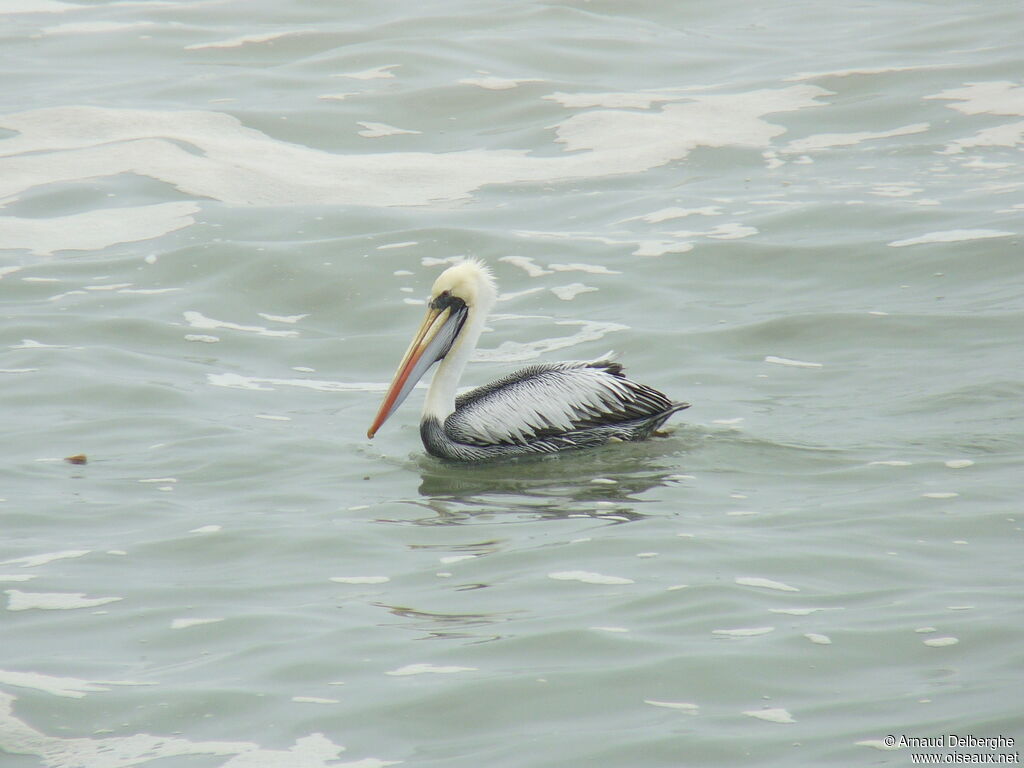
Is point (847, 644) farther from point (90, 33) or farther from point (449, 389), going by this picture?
point (90, 33)

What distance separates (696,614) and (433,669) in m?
0.83

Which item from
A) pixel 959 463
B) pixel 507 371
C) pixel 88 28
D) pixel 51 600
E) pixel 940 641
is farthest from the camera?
pixel 88 28

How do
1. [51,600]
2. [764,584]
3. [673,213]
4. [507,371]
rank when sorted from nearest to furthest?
[764,584] → [51,600] → [507,371] → [673,213]

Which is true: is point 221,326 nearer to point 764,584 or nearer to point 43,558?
point 43,558

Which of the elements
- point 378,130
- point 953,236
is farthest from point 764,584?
point 378,130

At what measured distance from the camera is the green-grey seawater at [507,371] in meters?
3.96

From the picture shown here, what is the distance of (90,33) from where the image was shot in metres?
15.4

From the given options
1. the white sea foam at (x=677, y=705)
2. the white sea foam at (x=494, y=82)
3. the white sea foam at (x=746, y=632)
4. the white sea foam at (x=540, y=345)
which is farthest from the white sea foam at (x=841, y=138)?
the white sea foam at (x=677, y=705)

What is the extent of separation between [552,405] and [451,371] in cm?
52

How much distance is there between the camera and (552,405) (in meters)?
6.64

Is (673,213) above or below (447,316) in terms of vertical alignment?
above

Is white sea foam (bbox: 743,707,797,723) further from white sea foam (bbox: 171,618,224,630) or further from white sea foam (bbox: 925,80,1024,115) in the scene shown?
white sea foam (bbox: 925,80,1024,115)

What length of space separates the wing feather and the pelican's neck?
72mm

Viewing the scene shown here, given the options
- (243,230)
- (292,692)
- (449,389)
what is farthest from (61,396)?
(292,692)
